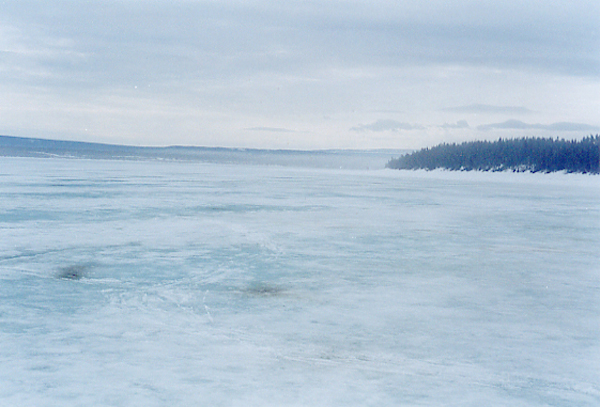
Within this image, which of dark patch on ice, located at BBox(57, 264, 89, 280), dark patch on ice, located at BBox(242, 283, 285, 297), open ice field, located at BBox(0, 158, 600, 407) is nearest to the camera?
open ice field, located at BBox(0, 158, 600, 407)

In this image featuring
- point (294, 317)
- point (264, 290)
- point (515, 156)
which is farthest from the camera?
point (515, 156)

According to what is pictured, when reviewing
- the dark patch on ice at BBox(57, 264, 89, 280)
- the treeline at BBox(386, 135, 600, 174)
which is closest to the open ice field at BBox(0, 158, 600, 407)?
the dark patch on ice at BBox(57, 264, 89, 280)

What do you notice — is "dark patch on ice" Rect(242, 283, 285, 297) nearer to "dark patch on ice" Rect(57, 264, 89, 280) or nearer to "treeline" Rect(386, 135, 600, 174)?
"dark patch on ice" Rect(57, 264, 89, 280)

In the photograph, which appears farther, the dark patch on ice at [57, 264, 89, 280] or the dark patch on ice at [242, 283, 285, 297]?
the dark patch on ice at [57, 264, 89, 280]

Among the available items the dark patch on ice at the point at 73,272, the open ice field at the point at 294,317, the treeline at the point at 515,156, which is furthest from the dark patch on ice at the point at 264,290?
the treeline at the point at 515,156

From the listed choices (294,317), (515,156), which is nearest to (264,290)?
(294,317)

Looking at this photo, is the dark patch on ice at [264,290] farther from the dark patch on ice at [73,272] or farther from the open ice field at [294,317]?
the dark patch on ice at [73,272]

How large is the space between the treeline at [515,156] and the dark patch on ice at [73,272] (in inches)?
2218

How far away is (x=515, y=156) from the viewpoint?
7200cm

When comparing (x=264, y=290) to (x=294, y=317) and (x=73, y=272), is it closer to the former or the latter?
(x=294, y=317)

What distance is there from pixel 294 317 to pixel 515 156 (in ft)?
235

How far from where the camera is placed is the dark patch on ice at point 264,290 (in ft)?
20.6

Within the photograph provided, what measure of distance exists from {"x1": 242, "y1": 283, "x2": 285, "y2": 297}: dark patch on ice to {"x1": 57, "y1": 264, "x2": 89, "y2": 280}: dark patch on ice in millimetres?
2044

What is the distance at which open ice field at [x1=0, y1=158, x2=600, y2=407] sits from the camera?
3729 mm
